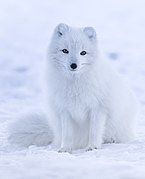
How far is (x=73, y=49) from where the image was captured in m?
3.46

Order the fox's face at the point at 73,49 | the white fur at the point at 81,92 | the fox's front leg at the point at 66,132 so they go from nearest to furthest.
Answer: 1. the fox's face at the point at 73,49
2. the white fur at the point at 81,92
3. the fox's front leg at the point at 66,132

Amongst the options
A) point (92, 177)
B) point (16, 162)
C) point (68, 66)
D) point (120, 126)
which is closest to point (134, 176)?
point (92, 177)

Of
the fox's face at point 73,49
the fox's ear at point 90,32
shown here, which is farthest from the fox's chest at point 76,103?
the fox's ear at point 90,32

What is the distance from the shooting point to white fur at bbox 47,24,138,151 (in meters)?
3.54

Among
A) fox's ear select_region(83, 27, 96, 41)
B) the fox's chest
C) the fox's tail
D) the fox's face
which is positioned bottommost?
the fox's tail

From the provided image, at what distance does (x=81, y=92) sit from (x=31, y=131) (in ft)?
2.24

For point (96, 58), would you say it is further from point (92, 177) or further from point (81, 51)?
point (92, 177)

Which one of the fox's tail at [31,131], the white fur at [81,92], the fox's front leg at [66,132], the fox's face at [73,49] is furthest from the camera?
the fox's tail at [31,131]

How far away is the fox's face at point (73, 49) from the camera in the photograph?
11.3ft

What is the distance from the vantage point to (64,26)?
3.61 m

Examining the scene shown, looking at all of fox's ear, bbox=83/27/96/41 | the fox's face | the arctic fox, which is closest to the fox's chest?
the arctic fox

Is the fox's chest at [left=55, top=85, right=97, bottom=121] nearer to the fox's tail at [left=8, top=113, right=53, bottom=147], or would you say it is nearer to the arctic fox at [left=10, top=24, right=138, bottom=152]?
the arctic fox at [left=10, top=24, right=138, bottom=152]

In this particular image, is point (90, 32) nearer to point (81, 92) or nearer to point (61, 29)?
point (61, 29)

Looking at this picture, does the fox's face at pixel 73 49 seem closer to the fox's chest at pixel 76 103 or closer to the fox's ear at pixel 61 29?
the fox's ear at pixel 61 29
